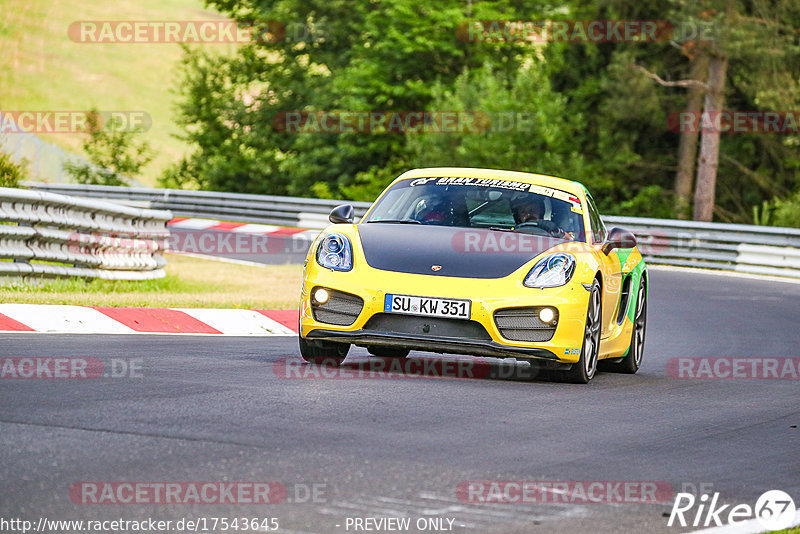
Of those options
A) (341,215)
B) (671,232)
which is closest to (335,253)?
(341,215)

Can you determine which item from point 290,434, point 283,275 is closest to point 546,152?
point 283,275

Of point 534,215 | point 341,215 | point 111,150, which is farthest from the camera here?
point 111,150

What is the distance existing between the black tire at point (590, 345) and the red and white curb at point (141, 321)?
386cm

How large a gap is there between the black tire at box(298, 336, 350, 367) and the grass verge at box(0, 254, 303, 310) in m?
3.47

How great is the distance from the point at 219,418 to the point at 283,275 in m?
13.5

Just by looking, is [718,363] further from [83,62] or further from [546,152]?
[83,62]

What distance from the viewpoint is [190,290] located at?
53.8 feet

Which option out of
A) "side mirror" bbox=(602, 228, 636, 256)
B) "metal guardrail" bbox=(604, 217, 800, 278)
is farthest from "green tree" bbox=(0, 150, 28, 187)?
"metal guardrail" bbox=(604, 217, 800, 278)

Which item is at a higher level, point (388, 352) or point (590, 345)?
point (590, 345)

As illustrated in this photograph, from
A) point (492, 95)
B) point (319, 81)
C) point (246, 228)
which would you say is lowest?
point (246, 228)

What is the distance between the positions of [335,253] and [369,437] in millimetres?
2976

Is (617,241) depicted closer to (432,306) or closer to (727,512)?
(432,306)

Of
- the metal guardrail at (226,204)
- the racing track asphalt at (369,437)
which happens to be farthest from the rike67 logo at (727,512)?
the metal guardrail at (226,204)

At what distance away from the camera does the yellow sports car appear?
8.64 meters
